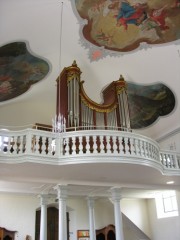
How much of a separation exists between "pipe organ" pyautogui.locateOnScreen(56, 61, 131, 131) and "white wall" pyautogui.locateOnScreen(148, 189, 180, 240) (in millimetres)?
5789

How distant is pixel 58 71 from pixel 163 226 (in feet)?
34.5

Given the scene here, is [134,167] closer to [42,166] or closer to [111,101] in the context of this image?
[42,166]

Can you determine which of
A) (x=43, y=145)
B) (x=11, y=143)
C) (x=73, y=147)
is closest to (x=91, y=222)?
(x=73, y=147)

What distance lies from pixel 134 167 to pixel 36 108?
8.50 meters

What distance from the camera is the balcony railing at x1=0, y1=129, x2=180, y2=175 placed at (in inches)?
357

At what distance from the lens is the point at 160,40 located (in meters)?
12.2

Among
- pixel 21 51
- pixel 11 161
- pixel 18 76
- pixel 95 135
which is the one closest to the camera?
pixel 11 161

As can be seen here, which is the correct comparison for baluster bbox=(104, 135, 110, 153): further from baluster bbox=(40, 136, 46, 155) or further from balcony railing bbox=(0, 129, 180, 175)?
baluster bbox=(40, 136, 46, 155)

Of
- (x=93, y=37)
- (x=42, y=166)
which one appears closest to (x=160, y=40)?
(x=93, y=37)

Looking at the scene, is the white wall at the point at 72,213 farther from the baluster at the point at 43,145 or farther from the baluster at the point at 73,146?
the baluster at the point at 73,146

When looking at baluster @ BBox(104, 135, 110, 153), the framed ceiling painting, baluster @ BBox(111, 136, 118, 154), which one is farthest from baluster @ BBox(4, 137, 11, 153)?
the framed ceiling painting

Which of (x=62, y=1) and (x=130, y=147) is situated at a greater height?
(x=62, y=1)

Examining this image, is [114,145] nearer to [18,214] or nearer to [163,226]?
[18,214]

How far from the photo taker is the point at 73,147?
9359mm
